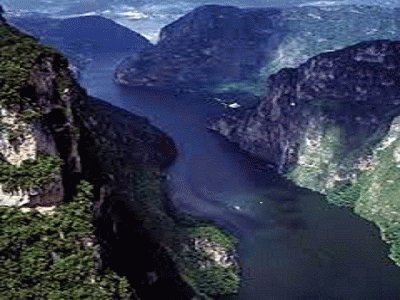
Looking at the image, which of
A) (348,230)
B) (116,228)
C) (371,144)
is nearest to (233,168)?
(371,144)

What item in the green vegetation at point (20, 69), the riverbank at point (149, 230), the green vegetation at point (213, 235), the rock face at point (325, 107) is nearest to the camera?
the green vegetation at point (20, 69)

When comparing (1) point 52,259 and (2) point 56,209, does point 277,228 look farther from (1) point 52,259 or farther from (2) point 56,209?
(1) point 52,259

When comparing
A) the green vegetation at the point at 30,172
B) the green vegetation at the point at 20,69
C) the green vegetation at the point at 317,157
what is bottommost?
the green vegetation at the point at 317,157

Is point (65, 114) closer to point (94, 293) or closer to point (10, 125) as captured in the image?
point (10, 125)

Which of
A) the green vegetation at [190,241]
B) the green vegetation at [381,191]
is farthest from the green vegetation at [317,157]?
the green vegetation at [190,241]

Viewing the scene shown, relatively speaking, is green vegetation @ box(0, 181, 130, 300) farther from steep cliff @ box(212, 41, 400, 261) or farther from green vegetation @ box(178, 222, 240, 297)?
steep cliff @ box(212, 41, 400, 261)

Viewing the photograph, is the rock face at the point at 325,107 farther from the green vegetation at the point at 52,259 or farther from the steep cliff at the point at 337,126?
the green vegetation at the point at 52,259
